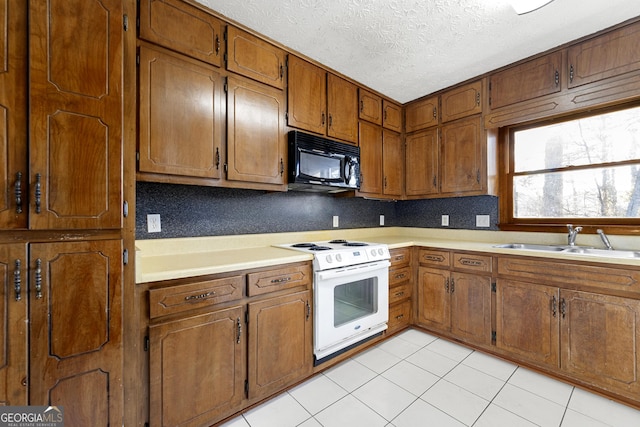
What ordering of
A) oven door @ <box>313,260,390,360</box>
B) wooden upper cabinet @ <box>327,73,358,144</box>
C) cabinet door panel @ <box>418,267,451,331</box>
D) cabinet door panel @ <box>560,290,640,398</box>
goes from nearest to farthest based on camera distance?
cabinet door panel @ <box>560,290,640,398</box>, oven door @ <box>313,260,390,360</box>, wooden upper cabinet @ <box>327,73,358,144</box>, cabinet door panel @ <box>418,267,451,331</box>

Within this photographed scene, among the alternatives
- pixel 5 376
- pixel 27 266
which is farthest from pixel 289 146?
pixel 5 376

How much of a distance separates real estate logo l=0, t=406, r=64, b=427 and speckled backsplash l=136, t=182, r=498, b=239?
951mm

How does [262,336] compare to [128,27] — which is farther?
[262,336]

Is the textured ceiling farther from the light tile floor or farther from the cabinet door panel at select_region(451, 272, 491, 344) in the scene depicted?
the light tile floor

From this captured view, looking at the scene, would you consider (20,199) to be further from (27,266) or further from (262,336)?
(262,336)

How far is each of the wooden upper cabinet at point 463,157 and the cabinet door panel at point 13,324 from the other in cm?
307

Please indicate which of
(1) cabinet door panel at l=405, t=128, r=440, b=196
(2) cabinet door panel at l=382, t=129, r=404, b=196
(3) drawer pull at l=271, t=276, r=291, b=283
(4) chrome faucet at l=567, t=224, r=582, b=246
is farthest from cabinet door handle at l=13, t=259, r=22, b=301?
(4) chrome faucet at l=567, t=224, r=582, b=246

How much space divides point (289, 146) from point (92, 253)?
143 cm

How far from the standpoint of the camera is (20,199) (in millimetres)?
948

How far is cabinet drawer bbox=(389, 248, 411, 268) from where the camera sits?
2516 millimetres

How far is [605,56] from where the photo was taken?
1.86m

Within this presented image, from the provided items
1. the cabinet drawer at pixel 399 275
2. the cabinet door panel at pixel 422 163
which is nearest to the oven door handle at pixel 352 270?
the cabinet drawer at pixel 399 275

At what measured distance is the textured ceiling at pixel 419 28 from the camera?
1631 mm

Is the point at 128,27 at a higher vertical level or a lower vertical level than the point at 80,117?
higher
